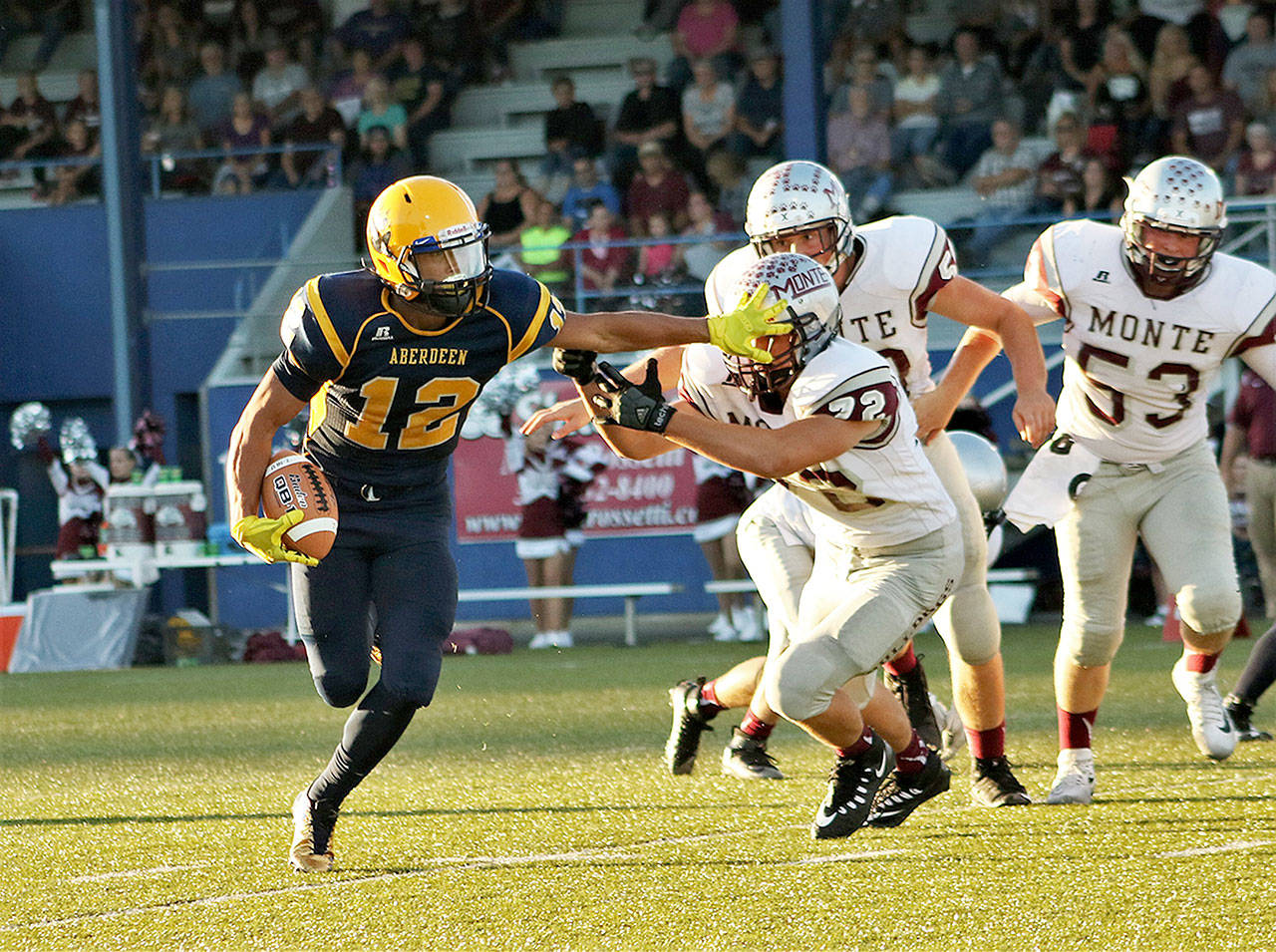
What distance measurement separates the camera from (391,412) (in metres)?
4.21

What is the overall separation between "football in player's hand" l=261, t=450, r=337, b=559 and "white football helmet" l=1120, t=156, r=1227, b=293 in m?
2.31

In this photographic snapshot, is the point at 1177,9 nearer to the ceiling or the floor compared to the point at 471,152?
nearer to the ceiling

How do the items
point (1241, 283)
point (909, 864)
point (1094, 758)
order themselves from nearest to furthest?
point (909, 864) → point (1241, 283) → point (1094, 758)

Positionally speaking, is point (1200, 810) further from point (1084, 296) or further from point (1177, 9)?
point (1177, 9)

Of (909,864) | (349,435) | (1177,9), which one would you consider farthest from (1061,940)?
(1177,9)

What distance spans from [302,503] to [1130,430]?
2.35 m

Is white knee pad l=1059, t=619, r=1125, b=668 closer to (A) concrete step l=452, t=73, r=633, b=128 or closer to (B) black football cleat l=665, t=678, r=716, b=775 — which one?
(B) black football cleat l=665, t=678, r=716, b=775

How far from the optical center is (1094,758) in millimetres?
5641

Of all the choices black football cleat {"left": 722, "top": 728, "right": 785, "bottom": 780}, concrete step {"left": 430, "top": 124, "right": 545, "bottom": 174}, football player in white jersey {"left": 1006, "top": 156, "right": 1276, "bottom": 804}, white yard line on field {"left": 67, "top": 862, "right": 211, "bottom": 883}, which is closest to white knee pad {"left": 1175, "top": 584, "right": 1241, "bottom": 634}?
football player in white jersey {"left": 1006, "top": 156, "right": 1276, "bottom": 804}

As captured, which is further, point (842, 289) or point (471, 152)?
point (471, 152)

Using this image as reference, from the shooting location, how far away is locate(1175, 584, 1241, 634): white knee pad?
483cm

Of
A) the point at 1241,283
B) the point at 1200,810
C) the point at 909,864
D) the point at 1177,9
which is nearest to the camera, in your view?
the point at 909,864

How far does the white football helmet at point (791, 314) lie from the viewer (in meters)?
4.05

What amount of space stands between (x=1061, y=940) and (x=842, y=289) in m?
2.11
